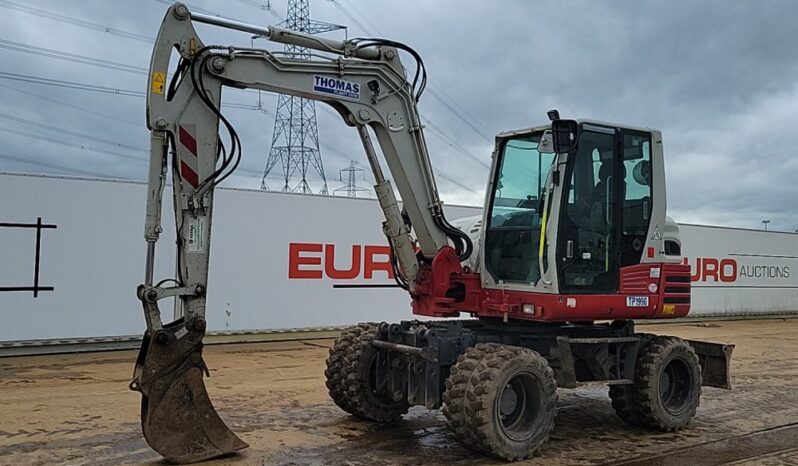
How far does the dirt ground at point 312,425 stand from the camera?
643cm

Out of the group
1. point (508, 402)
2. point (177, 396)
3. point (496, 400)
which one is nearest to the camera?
point (177, 396)

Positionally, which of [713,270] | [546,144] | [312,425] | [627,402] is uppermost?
[546,144]

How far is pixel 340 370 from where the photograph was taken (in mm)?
7535

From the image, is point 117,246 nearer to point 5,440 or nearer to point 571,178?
point 5,440

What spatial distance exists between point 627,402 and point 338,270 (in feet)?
26.6

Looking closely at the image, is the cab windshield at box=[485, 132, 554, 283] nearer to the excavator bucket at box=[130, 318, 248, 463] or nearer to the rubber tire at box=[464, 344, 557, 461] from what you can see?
the rubber tire at box=[464, 344, 557, 461]

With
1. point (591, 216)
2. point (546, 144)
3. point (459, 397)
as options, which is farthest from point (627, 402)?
point (546, 144)

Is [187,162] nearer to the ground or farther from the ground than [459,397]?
farther from the ground

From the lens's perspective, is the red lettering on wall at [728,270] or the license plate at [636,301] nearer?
the license plate at [636,301]

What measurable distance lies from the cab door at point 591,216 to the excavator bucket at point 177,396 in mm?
3252

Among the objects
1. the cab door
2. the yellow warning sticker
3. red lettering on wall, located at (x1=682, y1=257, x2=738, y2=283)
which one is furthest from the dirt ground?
red lettering on wall, located at (x1=682, y1=257, x2=738, y2=283)

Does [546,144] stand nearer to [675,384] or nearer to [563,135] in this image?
[563,135]

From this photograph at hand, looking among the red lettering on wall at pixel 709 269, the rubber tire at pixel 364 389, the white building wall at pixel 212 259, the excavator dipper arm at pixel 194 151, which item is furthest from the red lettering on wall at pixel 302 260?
the red lettering on wall at pixel 709 269

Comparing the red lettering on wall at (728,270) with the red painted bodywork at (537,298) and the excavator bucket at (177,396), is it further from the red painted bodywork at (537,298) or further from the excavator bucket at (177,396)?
the excavator bucket at (177,396)
